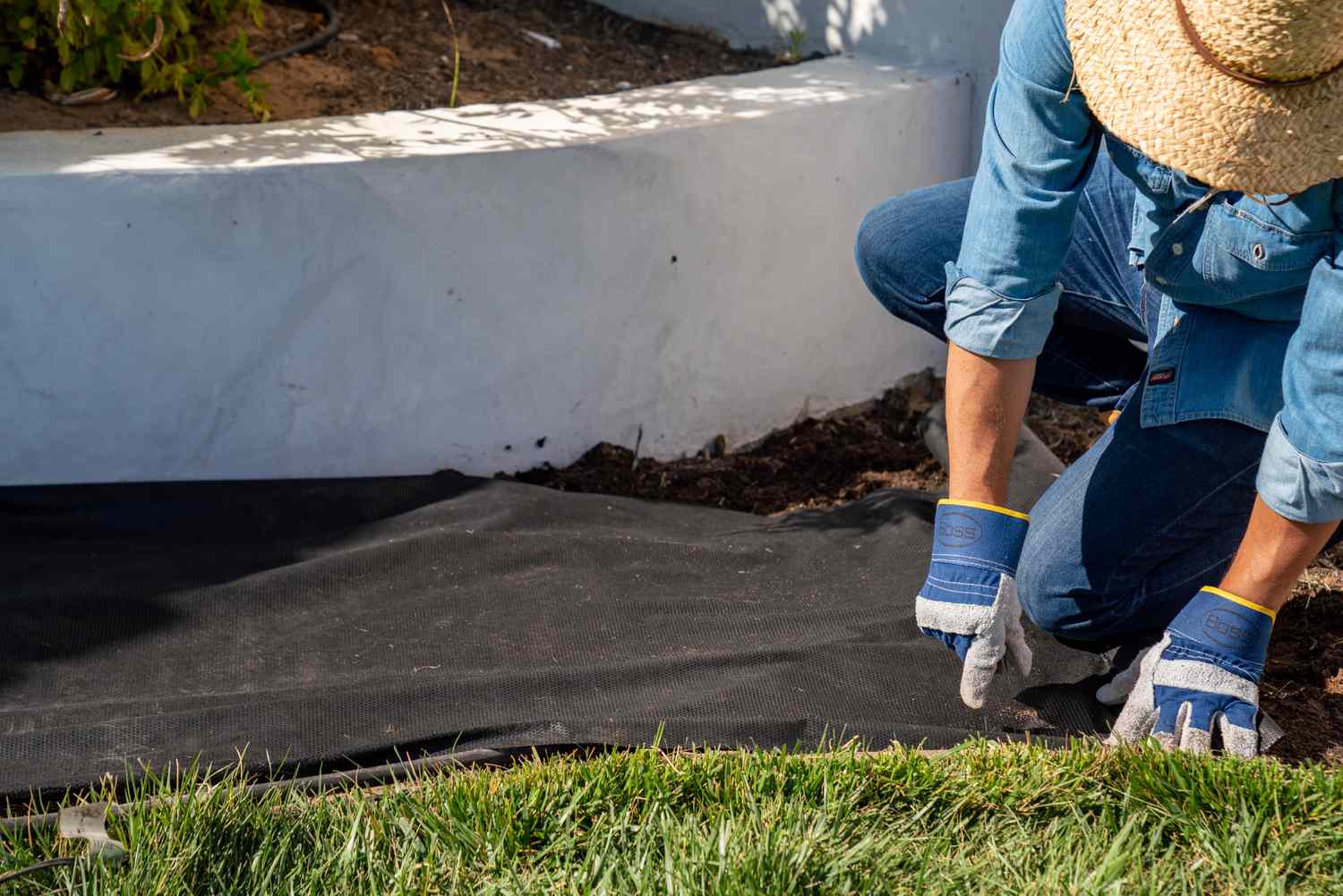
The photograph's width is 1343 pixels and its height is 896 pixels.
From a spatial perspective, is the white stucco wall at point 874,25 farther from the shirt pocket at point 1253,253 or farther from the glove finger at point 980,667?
the glove finger at point 980,667

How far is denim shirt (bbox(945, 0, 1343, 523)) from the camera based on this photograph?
1689 mm

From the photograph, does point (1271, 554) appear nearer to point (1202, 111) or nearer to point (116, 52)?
point (1202, 111)

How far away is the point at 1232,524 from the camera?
214cm

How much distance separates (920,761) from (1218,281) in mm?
852

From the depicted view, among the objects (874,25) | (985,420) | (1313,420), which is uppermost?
(874,25)

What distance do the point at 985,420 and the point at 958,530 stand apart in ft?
0.54

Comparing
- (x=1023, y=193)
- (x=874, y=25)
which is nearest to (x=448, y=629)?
(x=1023, y=193)

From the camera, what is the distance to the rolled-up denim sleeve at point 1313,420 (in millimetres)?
1649

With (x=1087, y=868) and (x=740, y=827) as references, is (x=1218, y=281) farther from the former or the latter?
(x=740, y=827)

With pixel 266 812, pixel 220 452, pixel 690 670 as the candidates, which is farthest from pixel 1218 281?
pixel 220 452

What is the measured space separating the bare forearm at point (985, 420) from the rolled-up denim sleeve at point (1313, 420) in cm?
35

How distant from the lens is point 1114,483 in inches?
84.4

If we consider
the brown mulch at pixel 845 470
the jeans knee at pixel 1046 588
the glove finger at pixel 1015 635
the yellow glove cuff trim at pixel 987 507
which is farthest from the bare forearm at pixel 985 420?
the brown mulch at pixel 845 470

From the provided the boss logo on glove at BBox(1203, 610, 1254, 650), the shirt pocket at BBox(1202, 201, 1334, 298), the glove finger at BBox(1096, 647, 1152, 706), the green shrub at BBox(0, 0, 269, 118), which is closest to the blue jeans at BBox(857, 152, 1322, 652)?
the glove finger at BBox(1096, 647, 1152, 706)
